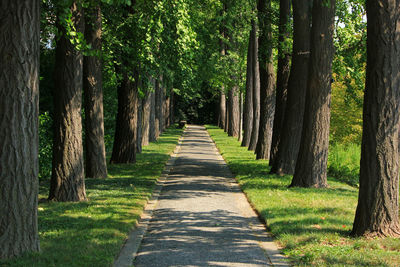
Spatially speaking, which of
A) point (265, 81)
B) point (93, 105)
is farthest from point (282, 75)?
point (93, 105)

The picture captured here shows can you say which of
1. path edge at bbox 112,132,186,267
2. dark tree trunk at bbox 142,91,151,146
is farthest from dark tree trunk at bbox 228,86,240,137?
path edge at bbox 112,132,186,267

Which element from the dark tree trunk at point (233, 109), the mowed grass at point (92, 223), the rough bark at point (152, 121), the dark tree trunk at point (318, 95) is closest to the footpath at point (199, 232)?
the mowed grass at point (92, 223)

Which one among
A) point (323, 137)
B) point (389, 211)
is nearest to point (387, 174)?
point (389, 211)

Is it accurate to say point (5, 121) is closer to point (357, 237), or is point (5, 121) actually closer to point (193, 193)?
point (357, 237)

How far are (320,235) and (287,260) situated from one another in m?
1.24

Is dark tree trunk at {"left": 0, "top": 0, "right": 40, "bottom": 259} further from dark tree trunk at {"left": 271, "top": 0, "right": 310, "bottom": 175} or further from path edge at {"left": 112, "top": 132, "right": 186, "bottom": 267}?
dark tree trunk at {"left": 271, "top": 0, "right": 310, "bottom": 175}

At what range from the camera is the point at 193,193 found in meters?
12.6

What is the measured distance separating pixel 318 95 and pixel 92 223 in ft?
22.9

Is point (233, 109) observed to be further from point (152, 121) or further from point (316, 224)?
point (316, 224)

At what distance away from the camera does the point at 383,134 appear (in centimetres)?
759

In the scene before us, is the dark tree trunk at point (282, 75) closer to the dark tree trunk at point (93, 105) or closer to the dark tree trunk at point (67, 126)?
the dark tree trunk at point (93, 105)

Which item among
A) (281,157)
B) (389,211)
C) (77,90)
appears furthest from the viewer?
(281,157)

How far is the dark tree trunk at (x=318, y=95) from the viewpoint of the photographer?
12859 millimetres

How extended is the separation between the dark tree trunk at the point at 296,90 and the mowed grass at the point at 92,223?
424cm
